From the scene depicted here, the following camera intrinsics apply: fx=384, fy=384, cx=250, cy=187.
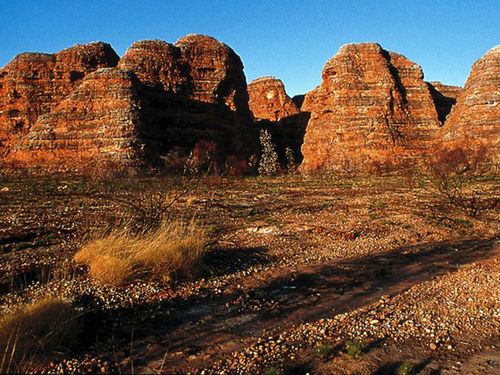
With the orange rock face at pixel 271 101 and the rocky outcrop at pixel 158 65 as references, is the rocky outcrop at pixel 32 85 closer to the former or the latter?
the rocky outcrop at pixel 158 65

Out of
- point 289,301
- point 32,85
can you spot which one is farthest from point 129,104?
point 289,301

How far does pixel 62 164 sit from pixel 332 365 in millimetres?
43174

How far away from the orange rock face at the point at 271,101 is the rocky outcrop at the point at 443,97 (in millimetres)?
24996

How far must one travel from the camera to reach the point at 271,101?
79.1m

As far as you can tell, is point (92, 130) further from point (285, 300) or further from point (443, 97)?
point (443, 97)

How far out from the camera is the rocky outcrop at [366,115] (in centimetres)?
4888

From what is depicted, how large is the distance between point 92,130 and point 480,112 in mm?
45713

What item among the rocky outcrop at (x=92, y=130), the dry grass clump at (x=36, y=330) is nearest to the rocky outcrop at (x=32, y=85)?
the rocky outcrop at (x=92, y=130)

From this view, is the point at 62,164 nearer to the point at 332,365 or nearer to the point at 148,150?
the point at 148,150

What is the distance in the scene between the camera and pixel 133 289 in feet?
22.0

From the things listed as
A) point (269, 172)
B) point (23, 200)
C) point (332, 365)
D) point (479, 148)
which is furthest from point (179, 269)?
point (479, 148)

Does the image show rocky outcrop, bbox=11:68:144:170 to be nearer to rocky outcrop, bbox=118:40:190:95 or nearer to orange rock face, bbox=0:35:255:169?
orange rock face, bbox=0:35:255:169

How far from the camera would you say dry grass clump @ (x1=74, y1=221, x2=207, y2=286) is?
692 cm

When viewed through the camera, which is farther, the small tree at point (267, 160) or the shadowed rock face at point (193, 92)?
the shadowed rock face at point (193, 92)
